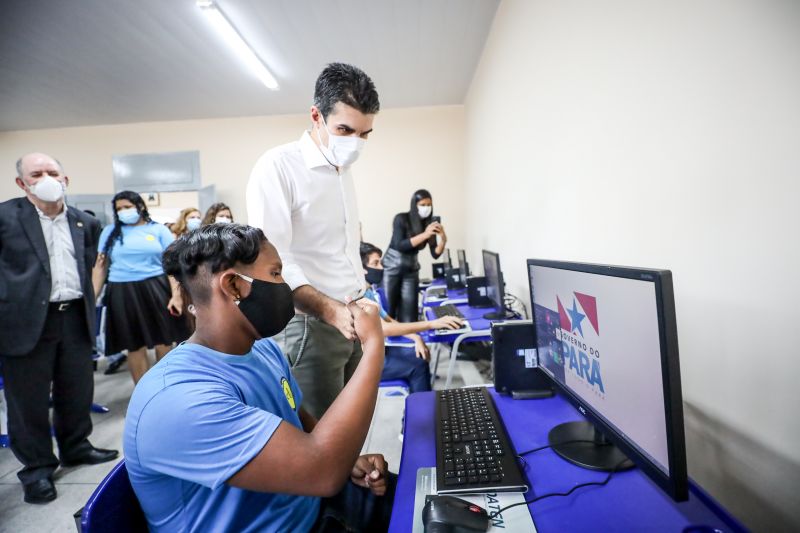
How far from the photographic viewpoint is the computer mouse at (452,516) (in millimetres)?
604

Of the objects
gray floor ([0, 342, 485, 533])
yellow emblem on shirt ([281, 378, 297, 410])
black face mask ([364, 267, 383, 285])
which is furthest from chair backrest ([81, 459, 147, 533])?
black face mask ([364, 267, 383, 285])

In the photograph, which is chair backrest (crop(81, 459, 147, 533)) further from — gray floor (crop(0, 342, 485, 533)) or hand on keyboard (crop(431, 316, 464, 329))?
gray floor (crop(0, 342, 485, 533))

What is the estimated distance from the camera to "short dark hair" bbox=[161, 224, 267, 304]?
801 millimetres

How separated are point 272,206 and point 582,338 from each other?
0.94 m

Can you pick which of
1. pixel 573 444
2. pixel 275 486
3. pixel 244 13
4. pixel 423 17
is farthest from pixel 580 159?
pixel 244 13

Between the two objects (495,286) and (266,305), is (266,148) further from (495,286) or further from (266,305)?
(266,305)

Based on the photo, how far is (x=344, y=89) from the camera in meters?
1.13

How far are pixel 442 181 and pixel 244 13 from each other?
3401mm

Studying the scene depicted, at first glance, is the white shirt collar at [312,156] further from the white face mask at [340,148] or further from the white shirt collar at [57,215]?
the white shirt collar at [57,215]

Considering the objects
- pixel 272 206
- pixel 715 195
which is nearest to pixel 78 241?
pixel 272 206

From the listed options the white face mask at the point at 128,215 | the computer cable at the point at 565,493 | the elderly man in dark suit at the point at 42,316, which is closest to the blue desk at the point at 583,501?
the computer cable at the point at 565,493

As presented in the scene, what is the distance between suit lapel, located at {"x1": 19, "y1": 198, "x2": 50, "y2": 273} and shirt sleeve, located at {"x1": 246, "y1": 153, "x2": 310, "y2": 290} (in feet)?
5.05

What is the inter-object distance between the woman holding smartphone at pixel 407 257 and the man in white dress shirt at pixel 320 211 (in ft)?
6.40

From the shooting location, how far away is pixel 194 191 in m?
5.48
